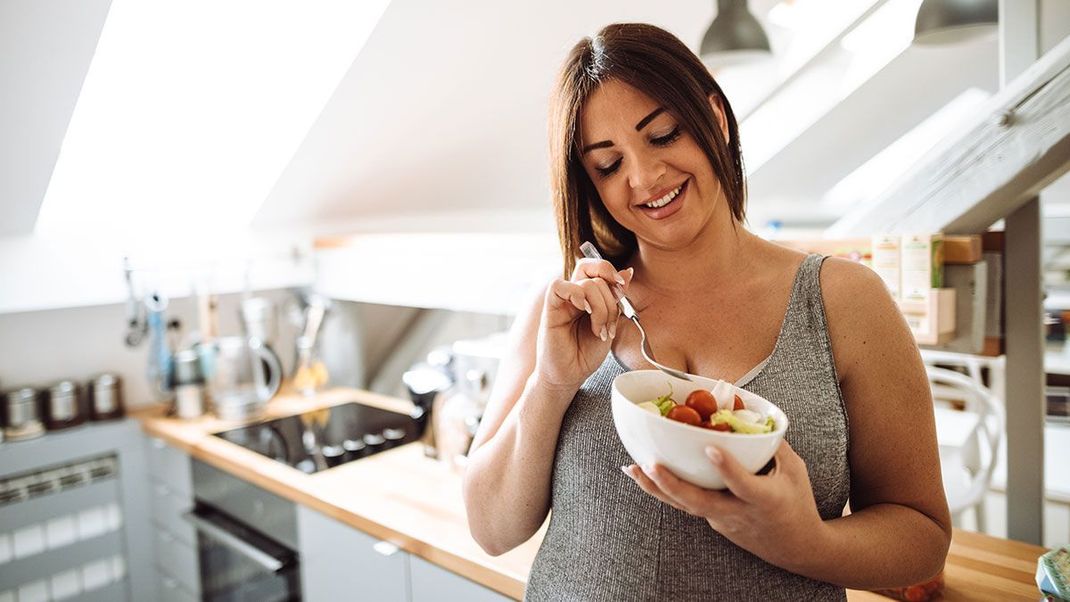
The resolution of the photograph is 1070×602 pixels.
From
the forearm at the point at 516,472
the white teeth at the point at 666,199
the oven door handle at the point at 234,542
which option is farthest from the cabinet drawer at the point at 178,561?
the white teeth at the point at 666,199

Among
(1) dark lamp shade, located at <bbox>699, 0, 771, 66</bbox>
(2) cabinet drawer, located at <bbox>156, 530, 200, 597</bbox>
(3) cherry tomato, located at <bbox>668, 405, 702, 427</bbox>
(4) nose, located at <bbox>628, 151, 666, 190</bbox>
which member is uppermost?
(1) dark lamp shade, located at <bbox>699, 0, 771, 66</bbox>

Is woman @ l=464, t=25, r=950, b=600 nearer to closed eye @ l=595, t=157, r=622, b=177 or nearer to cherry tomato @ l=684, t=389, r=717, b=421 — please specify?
closed eye @ l=595, t=157, r=622, b=177

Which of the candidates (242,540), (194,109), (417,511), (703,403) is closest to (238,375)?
(242,540)

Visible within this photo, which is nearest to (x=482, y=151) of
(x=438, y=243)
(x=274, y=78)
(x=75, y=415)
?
(x=438, y=243)

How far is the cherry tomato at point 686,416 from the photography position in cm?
70

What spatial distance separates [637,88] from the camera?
901 mm

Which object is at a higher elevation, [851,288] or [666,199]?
[666,199]

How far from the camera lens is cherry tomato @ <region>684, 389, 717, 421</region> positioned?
0.73 m

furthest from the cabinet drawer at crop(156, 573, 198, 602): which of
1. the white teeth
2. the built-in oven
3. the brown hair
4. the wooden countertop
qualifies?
the white teeth

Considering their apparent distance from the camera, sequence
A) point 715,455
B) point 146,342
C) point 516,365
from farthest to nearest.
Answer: point 146,342, point 516,365, point 715,455

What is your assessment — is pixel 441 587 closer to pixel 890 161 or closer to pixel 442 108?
pixel 442 108

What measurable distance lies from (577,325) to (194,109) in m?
1.81

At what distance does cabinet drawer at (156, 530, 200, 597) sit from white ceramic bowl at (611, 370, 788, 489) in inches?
75.7

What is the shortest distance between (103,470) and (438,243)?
1.25 metres
